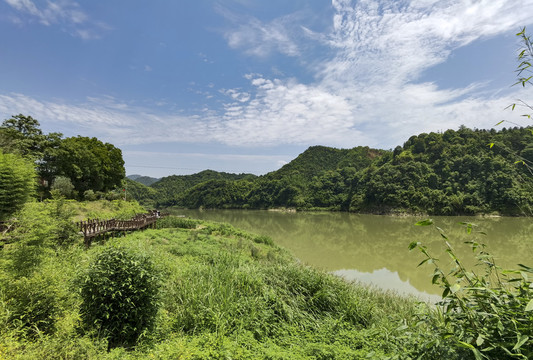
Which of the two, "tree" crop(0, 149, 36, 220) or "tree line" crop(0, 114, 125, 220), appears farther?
"tree line" crop(0, 114, 125, 220)

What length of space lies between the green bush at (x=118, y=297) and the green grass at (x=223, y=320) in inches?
7.6

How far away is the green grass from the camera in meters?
3.31

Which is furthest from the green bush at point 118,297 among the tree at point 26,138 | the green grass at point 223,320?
the tree at point 26,138

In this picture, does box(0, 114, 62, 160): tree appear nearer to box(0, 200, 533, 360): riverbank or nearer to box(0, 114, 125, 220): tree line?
box(0, 114, 125, 220): tree line

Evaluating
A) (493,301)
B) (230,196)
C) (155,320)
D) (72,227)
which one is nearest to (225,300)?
(155,320)

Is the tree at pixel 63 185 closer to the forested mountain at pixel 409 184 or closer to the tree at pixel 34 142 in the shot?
the tree at pixel 34 142

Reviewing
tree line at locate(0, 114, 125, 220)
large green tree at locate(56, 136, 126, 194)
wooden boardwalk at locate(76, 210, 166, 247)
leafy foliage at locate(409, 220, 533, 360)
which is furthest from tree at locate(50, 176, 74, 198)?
leafy foliage at locate(409, 220, 533, 360)

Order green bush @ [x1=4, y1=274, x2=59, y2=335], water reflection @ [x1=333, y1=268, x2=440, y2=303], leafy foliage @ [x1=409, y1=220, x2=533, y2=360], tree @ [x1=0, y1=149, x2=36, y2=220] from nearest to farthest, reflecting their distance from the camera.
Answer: leafy foliage @ [x1=409, y1=220, x2=533, y2=360]
green bush @ [x1=4, y1=274, x2=59, y2=335]
water reflection @ [x1=333, y1=268, x2=440, y2=303]
tree @ [x1=0, y1=149, x2=36, y2=220]

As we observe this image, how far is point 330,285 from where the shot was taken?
6.97 meters

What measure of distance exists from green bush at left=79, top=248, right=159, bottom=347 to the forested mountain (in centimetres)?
2381

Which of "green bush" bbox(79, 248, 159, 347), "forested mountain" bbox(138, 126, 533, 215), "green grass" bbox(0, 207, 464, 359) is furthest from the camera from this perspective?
"forested mountain" bbox(138, 126, 533, 215)

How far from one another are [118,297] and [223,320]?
75.0 inches

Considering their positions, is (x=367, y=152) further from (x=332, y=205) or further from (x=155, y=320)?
(x=155, y=320)

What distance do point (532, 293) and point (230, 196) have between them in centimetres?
10302
